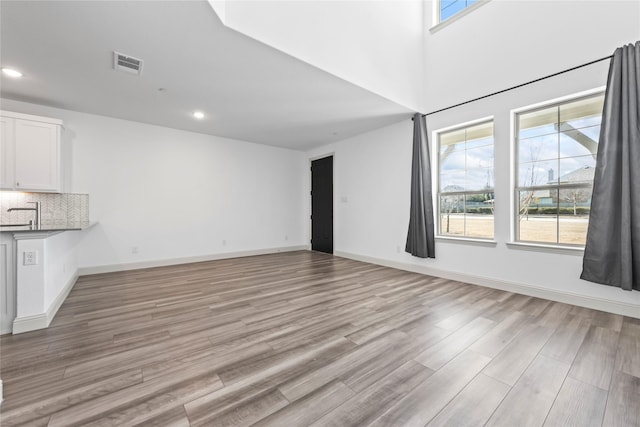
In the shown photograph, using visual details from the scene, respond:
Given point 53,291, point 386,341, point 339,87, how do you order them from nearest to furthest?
1. point 386,341
2. point 53,291
3. point 339,87

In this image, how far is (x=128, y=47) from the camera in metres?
2.52

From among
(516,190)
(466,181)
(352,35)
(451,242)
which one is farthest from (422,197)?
(352,35)

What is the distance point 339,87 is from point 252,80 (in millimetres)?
1111

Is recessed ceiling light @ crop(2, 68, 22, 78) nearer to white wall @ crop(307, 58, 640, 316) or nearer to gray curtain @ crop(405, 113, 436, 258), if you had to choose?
white wall @ crop(307, 58, 640, 316)

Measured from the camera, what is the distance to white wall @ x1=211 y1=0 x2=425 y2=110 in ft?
8.04

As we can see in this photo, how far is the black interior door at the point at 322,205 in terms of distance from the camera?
6273 mm

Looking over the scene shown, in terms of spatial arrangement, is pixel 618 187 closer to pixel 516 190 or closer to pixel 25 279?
pixel 516 190

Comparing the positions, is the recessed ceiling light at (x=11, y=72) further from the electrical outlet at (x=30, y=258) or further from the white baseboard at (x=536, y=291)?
the white baseboard at (x=536, y=291)

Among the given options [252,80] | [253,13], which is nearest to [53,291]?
[252,80]

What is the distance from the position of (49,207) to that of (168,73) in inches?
116

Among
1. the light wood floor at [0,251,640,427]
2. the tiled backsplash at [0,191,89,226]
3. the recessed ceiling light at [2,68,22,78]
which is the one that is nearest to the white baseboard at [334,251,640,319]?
the light wood floor at [0,251,640,427]

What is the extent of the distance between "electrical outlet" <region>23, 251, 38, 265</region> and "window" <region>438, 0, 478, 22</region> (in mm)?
6081

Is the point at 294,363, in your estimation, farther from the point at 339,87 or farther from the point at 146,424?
the point at 339,87

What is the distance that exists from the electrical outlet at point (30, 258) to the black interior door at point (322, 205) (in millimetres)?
4868
